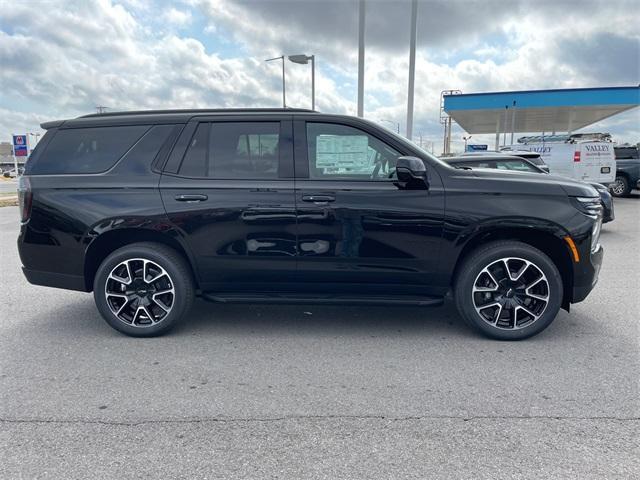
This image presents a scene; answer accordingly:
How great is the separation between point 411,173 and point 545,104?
26.7m

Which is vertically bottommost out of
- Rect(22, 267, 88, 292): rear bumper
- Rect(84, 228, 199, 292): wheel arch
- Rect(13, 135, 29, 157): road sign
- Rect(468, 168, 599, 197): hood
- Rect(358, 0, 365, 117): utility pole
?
Rect(22, 267, 88, 292): rear bumper

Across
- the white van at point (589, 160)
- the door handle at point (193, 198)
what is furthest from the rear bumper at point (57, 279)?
the white van at point (589, 160)

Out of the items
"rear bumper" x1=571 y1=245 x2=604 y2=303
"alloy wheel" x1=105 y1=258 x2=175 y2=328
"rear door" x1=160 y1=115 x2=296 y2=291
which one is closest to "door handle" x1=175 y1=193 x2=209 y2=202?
"rear door" x1=160 y1=115 x2=296 y2=291

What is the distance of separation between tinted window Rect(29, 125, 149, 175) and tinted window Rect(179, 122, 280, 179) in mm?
535

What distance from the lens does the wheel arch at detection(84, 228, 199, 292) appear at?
380 centimetres

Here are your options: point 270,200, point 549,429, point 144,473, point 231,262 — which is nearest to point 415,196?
point 270,200

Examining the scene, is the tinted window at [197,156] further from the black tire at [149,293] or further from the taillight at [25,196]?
the taillight at [25,196]

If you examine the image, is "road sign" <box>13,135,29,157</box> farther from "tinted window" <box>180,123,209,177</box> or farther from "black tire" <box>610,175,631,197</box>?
"black tire" <box>610,175,631,197</box>

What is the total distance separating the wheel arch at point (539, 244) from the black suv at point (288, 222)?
16 mm

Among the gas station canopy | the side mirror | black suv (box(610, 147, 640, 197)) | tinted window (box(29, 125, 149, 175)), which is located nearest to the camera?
the side mirror

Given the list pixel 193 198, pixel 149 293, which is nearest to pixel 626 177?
pixel 193 198

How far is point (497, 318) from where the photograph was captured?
147 inches

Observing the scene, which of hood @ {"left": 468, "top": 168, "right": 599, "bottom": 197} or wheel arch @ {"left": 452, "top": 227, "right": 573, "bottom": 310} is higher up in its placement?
hood @ {"left": 468, "top": 168, "right": 599, "bottom": 197}

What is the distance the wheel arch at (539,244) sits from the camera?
144 inches
